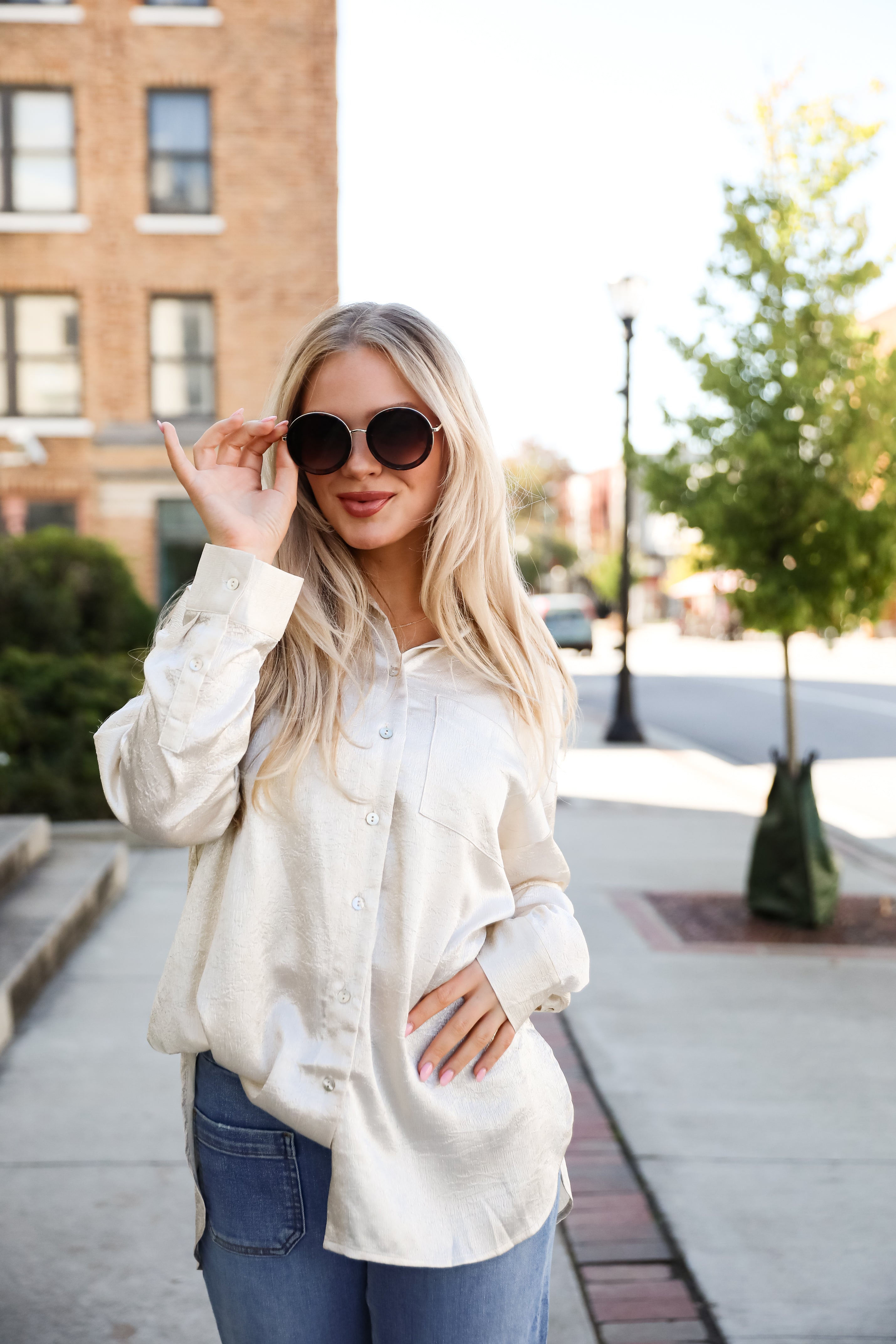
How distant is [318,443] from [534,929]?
2.41 feet

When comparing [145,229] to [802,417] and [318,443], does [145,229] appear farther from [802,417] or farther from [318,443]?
[318,443]

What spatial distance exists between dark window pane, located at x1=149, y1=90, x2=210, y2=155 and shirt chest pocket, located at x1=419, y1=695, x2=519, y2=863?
58.1ft

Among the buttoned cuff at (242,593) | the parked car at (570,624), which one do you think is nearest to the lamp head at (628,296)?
the buttoned cuff at (242,593)

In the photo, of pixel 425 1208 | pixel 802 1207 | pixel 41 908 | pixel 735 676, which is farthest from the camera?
pixel 735 676

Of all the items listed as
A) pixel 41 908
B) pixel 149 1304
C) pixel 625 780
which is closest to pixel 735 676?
pixel 625 780

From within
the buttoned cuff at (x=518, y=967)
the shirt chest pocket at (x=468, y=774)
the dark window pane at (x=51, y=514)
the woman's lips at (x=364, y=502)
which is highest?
the woman's lips at (x=364, y=502)

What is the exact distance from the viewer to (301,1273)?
5.06 feet

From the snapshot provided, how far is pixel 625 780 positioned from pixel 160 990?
10.1 meters

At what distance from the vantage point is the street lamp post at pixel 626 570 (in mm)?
13625

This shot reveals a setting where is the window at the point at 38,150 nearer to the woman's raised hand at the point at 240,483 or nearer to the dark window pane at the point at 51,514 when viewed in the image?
the dark window pane at the point at 51,514

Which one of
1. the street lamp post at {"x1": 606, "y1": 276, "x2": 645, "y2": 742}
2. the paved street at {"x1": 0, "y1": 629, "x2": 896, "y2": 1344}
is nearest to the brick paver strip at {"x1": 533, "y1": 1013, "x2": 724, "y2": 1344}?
the paved street at {"x1": 0, "y1": 629, "x2": 896, "y2": 1344}

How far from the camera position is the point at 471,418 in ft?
5.71

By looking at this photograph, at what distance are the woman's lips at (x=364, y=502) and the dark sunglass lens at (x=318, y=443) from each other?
59mm

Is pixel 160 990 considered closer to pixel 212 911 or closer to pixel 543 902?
pixel 212 911
